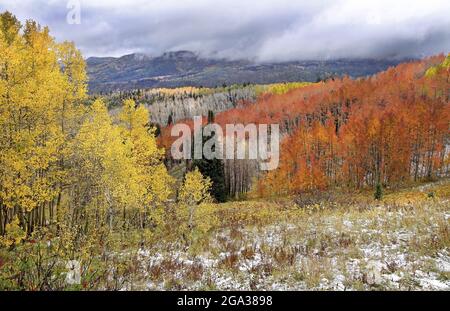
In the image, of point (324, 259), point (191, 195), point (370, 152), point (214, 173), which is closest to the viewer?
point (324, 259)

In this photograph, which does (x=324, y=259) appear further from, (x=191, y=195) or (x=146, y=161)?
(x=146, y=161)

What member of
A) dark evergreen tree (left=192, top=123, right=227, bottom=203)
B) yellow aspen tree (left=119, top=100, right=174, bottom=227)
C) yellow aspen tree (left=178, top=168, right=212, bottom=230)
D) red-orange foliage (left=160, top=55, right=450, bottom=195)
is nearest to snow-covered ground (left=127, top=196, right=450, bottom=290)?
yellow aspen tree (left=178, top=168, right=212, bottom=230)

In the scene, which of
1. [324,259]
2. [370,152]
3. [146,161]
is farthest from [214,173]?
[324,259]

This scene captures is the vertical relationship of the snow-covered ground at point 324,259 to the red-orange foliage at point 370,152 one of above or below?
above

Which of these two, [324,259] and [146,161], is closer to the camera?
[324,259]

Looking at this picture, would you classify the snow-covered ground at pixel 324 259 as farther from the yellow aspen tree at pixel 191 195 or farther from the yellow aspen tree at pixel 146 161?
the yellow aspen tree at pixel 146 161

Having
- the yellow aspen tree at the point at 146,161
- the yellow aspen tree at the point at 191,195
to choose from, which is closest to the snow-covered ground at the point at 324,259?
the yellow aspen tree at the point at 191,195

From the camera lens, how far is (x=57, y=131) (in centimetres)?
1627

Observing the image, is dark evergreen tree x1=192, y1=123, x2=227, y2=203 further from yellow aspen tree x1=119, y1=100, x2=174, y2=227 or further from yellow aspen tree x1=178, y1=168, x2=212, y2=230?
yellow aspen tree x1=178, y1=168, x2=212, y2=230

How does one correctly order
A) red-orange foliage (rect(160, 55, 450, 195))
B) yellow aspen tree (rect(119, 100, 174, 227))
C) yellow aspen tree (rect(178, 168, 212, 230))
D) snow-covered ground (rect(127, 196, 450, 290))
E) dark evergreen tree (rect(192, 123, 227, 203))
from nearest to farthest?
snow-covered ground (rect(127, 196, 450, 290))
yellow aspen tree (rect(178, 168, 212, 230))
yellow aspen tree (rect(119, 100, 174, 227))
red-orange foliage (rect(160, 55, 450, 195))
dark evergreen tree (rect(192, 123, 227, 203))

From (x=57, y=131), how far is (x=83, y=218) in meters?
6.15

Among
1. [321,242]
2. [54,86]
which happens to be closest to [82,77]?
[54,86]
